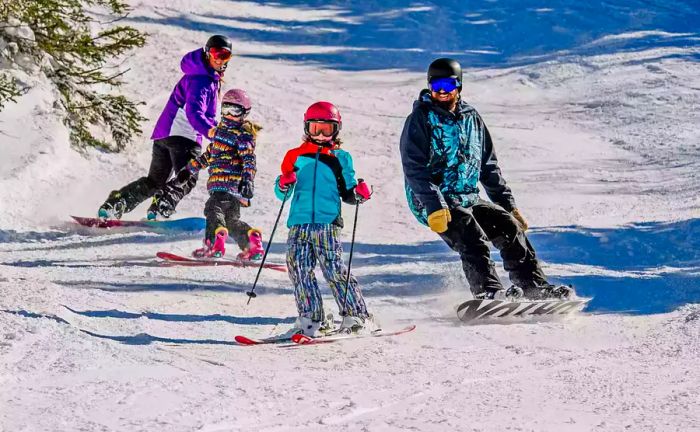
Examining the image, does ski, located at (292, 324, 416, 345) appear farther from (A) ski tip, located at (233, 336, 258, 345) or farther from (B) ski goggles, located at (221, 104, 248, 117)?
(B) ski goggles, located at (221, 104, 248, 117)

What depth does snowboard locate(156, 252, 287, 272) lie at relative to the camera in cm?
862

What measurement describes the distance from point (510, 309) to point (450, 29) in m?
17.1

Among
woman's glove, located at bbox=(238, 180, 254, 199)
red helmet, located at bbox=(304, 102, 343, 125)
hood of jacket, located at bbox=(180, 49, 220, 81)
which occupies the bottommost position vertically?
woman's glove, located at bbox=(238, 180, 254, 199)

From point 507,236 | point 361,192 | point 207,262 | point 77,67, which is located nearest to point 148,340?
point 361,192

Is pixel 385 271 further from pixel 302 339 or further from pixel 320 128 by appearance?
pixel 302 339

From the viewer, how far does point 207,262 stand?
8.72 m

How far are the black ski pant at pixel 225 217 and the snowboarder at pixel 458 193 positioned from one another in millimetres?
2192

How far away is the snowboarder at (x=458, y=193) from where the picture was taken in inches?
274

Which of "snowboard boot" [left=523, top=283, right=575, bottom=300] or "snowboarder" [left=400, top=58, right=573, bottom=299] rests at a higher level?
"snowboarder" [left=400, top=58, right=573, bottom=299]

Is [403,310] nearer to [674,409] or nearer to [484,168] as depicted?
[484,168]

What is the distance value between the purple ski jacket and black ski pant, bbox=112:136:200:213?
0.09m

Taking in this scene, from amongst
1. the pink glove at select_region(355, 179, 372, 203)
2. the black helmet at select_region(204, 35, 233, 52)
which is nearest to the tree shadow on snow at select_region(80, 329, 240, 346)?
the pink glove at select_region(355, 179, 372, 203)

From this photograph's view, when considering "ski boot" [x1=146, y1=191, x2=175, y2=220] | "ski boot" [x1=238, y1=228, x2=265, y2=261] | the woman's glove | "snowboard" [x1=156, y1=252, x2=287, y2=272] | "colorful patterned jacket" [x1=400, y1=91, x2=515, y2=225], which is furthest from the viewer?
"ski boot" [x1=146, y1=191, x2=175, y2=220]

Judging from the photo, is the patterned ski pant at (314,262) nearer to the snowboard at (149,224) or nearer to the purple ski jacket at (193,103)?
the purple ski jacket at (193,103)
